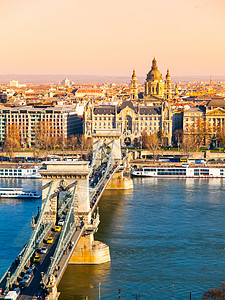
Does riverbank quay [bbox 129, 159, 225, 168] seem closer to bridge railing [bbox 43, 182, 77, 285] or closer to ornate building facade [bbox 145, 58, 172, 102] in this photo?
bridge railing [bbox 43, 182, 77, 285]

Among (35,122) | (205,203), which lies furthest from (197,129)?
(205,203)

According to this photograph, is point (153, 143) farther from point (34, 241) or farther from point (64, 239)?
point (64, 239)

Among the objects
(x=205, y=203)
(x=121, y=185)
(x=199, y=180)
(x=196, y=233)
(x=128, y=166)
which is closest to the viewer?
(x=196, y=233)

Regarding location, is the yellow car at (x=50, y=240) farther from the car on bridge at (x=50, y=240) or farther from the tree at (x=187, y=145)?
the tree at (x=187, y=145)

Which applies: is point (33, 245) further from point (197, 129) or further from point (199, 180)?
point (197, 129)

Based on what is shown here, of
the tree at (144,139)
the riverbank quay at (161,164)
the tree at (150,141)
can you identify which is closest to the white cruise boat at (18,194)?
the riverbank quay at (161,164)

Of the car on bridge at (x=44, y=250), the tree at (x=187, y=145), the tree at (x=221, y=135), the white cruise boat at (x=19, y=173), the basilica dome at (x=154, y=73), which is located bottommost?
the car on bridge at (x=44, y=250)

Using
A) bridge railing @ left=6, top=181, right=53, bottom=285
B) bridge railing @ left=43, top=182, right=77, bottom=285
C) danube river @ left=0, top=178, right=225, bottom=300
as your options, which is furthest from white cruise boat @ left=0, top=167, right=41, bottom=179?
bridge railing @ left=6, top=181, right=53, bottom=285

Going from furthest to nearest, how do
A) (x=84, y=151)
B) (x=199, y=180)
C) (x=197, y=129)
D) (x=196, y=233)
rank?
(x=197, y=129) → (x=84, y=151) → (x=199, y=180) → (x=196, y=233)
